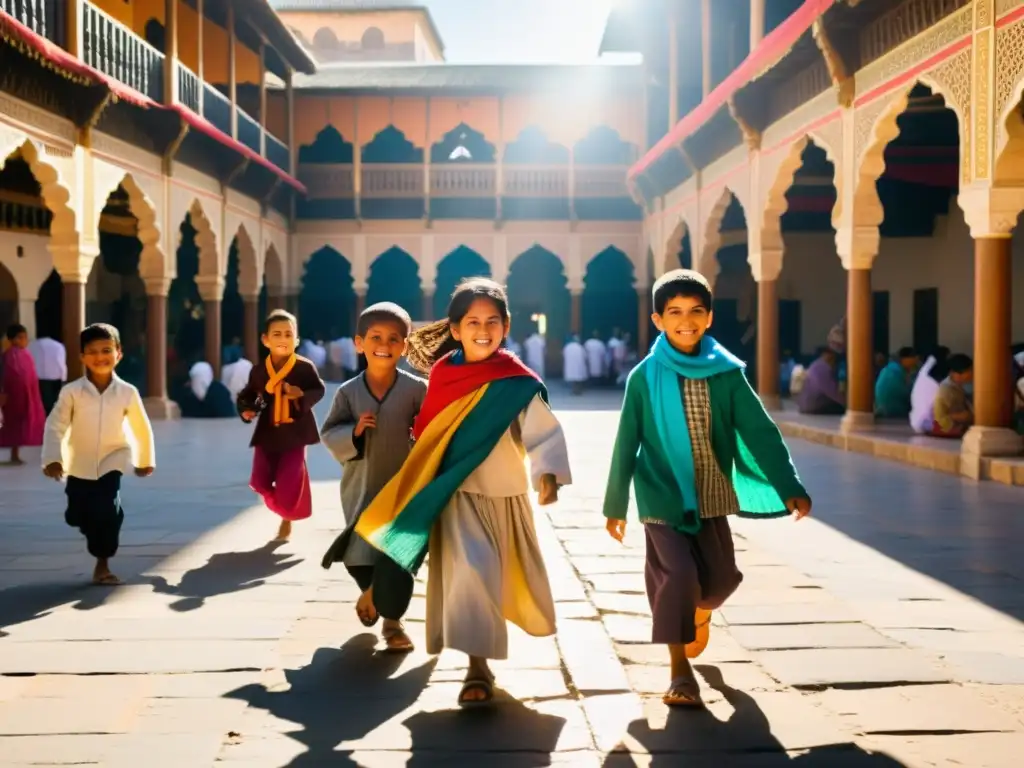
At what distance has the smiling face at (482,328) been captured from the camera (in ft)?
11.9

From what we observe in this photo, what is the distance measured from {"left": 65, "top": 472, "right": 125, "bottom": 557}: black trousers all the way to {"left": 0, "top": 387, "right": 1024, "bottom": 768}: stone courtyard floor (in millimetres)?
192

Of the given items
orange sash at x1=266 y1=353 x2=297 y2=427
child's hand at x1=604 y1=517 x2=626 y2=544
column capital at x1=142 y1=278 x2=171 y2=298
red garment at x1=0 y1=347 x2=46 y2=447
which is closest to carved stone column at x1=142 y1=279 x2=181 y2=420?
column capital at x1=142 y1=278 x2=171 y2=298

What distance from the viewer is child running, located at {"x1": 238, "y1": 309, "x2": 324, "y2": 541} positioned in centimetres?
639

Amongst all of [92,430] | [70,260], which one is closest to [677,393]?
[92,430]

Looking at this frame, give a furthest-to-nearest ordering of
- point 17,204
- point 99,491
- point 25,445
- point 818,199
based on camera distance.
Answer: point 818,199 → point 17,204 → point 25,445 → point 99,491

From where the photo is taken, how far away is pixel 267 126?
25.2 meters

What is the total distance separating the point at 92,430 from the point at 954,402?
808 cm

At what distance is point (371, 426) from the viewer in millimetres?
4168

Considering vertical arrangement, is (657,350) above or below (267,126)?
below

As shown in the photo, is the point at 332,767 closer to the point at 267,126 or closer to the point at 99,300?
the point at 99,300

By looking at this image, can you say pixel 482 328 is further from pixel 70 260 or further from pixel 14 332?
pixel 70 260

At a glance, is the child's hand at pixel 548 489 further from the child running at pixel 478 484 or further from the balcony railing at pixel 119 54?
the balcony railing at pixel 119 54

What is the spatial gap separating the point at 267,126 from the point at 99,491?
2100 cm

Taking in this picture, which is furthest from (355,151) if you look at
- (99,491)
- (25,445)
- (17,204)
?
(99,491)
